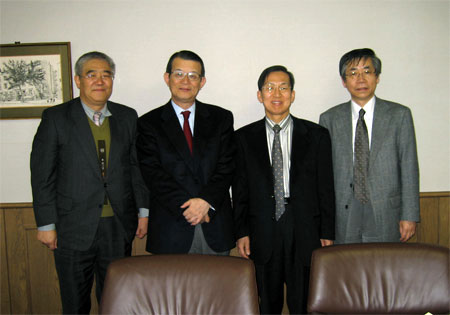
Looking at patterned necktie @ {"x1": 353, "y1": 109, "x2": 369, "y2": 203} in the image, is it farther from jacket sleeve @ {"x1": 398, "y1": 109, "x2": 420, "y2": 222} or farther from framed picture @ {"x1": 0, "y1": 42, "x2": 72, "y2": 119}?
framed picture @ {"x1": 0, "y1": 42, "x2": 72, "y2": 119}

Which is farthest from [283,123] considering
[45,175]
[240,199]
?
[45,175]

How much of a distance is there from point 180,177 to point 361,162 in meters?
1.16

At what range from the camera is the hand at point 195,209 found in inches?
69.7

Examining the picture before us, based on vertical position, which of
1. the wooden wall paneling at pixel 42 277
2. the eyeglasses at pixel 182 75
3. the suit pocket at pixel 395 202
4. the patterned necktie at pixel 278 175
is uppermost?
the eyeglasses at pixel 182 75

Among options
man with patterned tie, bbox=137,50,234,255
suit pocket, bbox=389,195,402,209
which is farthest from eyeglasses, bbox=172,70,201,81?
suit pocket, bbox=389,195,402,209

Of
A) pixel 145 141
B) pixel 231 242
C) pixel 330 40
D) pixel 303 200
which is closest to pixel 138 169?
pixel 145 141

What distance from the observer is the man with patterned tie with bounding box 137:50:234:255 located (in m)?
1.82

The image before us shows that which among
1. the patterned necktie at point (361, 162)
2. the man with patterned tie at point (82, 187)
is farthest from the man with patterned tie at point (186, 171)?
the patterned necktie at point (361, 162)

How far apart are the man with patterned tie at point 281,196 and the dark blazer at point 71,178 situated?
2.69 feet

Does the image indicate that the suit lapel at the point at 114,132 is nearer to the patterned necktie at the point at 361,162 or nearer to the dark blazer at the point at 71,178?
the dark blazer at the point at 71,178

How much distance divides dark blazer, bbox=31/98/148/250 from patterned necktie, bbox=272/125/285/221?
3.21 feet

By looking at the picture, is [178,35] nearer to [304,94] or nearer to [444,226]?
[304,94]

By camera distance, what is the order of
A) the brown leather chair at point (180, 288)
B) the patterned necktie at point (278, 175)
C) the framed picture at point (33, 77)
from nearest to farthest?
the brown leather chair at point (180, 288), the patterned necktie at point (278, 175), the framed picture at point (33, 77)

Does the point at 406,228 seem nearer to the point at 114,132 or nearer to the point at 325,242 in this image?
the point at 325,242
